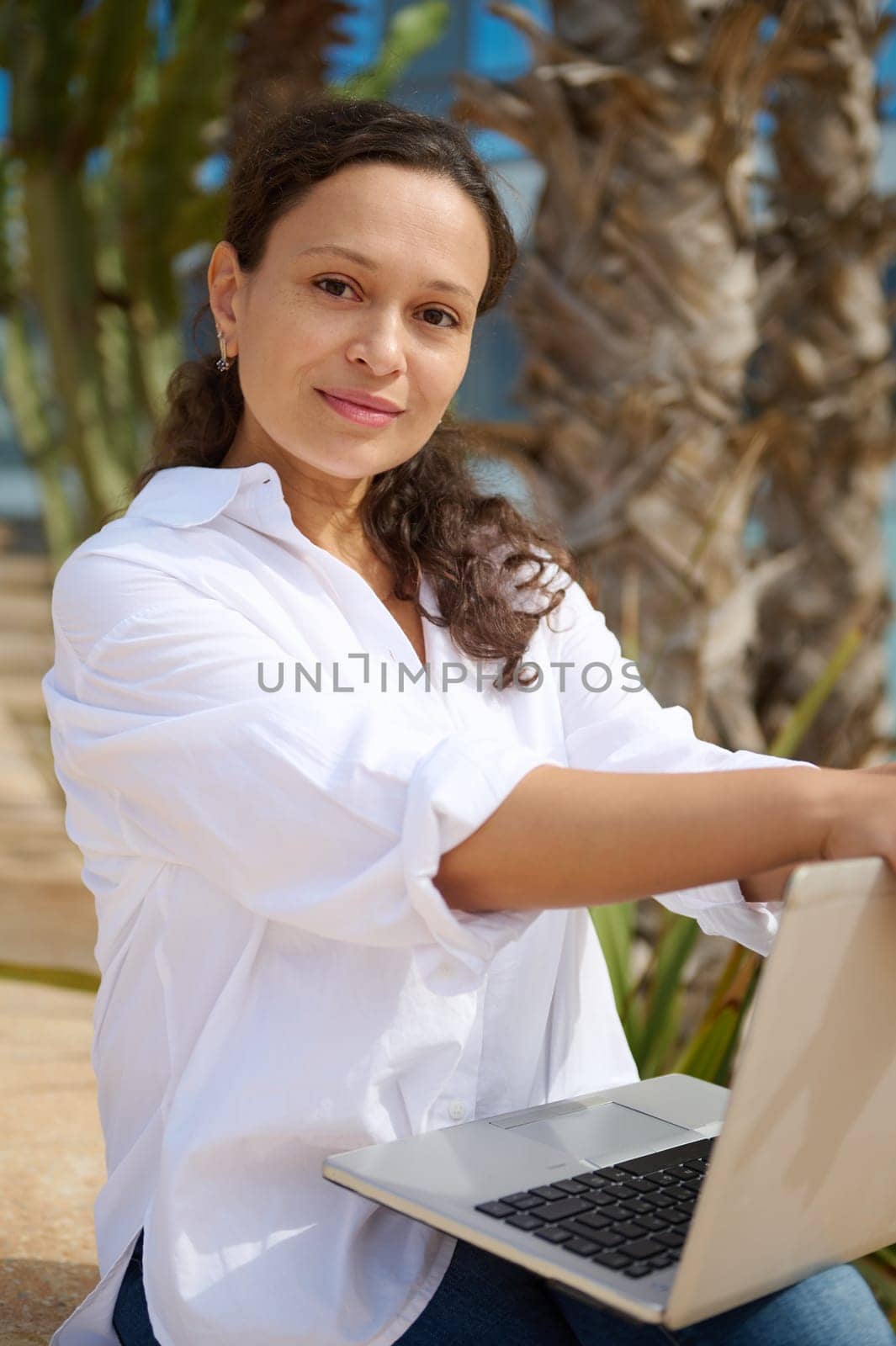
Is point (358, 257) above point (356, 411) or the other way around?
above

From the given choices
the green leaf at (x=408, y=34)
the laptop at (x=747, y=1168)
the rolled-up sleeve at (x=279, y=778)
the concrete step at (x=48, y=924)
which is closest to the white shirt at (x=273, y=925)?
the rolled-up sleeve at (x=279, y=778)

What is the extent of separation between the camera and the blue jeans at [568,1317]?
1041 mm

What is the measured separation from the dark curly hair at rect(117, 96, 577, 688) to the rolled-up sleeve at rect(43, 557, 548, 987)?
0.36 m

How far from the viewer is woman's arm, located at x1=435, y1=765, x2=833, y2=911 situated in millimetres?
1054

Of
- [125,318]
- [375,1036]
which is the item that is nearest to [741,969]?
[375,1036]

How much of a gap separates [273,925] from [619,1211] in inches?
14.8

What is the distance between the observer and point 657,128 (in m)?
2.78

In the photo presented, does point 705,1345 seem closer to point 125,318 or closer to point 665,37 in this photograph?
point 665,37

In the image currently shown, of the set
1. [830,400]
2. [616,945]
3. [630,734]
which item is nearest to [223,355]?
[630,734]

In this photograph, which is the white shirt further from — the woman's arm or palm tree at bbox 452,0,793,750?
palm tree at bbox 452,0,793,750

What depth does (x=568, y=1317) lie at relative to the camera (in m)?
1.16

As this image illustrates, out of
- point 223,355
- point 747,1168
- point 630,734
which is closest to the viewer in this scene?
point 747,1168

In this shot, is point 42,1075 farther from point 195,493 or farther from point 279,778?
point 279,778

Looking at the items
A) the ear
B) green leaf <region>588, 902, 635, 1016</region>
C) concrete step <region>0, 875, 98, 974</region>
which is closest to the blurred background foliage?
green leaf <region>588, 902, 635, 1016</region>
